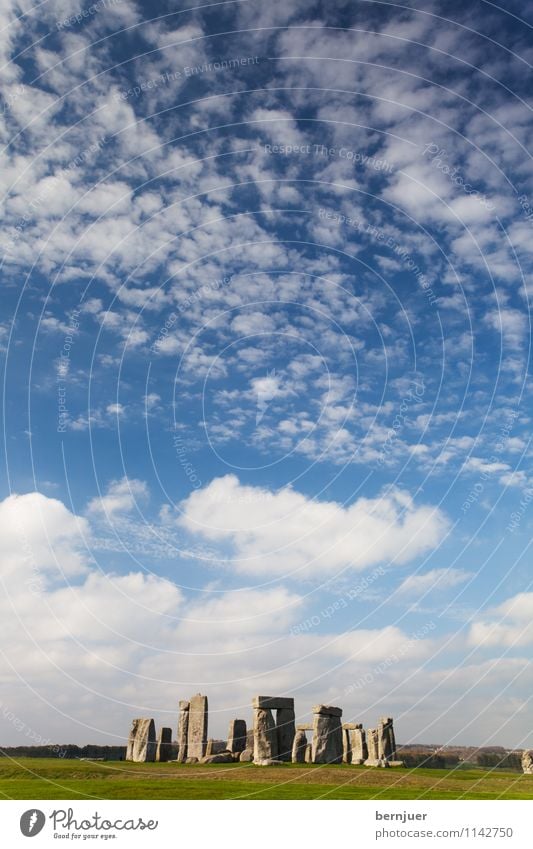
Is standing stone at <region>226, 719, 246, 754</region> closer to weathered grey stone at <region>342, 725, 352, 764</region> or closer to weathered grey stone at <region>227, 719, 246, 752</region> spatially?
weathered grey stone at <region>227, 719, 246, 752</region>

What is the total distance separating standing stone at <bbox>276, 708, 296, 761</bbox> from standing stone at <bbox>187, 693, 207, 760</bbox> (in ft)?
14.4

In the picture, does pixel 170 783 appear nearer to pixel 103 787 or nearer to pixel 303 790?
pixel 103 787

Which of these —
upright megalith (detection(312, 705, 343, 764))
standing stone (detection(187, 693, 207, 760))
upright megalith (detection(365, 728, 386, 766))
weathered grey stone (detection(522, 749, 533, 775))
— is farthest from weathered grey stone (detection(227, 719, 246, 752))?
weathered grey stone (detection(522, 749, 533, 775))

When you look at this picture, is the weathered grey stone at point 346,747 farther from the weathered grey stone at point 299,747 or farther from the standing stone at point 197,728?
the standing stone at point 197,728

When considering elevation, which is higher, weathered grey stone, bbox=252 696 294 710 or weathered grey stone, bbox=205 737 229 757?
weathered grey stone, bbox=252 696 294 710

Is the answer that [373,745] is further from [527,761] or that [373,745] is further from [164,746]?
[164,746]

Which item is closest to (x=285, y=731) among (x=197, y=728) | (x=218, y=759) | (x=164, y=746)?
(x=218, y=759)

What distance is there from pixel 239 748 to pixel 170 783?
1385 centimetres

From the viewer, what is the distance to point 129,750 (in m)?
38.2

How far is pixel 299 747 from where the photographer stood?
36656 mm

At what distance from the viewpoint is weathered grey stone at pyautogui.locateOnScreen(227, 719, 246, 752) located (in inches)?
1511

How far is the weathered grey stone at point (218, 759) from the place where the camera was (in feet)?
119

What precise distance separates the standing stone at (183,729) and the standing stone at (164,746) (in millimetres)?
627
